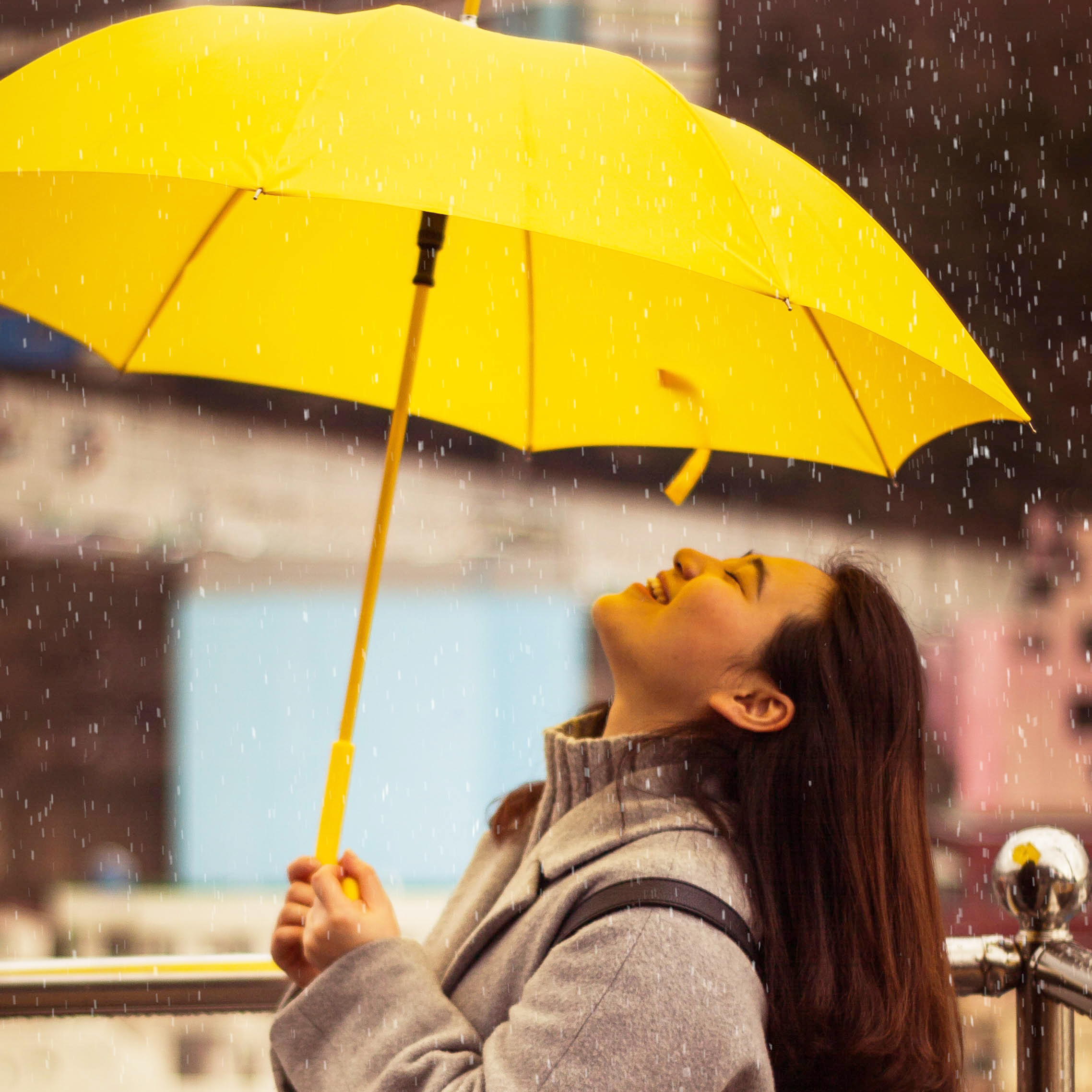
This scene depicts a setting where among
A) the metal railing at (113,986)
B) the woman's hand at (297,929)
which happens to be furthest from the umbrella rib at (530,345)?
the metal railing at (113,986)

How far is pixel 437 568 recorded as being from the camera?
3.40 m

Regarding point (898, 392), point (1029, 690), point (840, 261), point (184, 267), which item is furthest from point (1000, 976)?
point (1029, 690)

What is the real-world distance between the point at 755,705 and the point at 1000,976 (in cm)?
37

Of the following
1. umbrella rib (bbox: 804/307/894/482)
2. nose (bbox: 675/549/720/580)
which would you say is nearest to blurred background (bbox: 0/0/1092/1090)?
umbrella rib (bbox: 804/307/894/482)

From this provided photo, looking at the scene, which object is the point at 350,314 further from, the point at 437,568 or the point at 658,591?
the point at 437,568

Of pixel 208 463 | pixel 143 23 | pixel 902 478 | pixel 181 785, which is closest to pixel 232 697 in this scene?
pixel 181 785

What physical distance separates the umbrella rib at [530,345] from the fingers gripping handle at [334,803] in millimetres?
508

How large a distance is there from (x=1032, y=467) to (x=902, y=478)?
0.36 meters

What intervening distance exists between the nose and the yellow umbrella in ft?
0.48

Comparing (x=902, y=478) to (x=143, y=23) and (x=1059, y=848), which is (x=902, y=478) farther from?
(x=143, y=23)

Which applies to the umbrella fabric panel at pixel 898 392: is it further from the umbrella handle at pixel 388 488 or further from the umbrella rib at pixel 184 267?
the umbrella rib at pixel 184 267

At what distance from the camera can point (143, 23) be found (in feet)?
3.66

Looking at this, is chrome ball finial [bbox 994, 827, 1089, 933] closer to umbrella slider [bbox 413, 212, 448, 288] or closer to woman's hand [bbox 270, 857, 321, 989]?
woman's hand [bbox 270, 857, 321, 989]

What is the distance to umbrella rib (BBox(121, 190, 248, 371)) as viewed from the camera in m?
1.43
